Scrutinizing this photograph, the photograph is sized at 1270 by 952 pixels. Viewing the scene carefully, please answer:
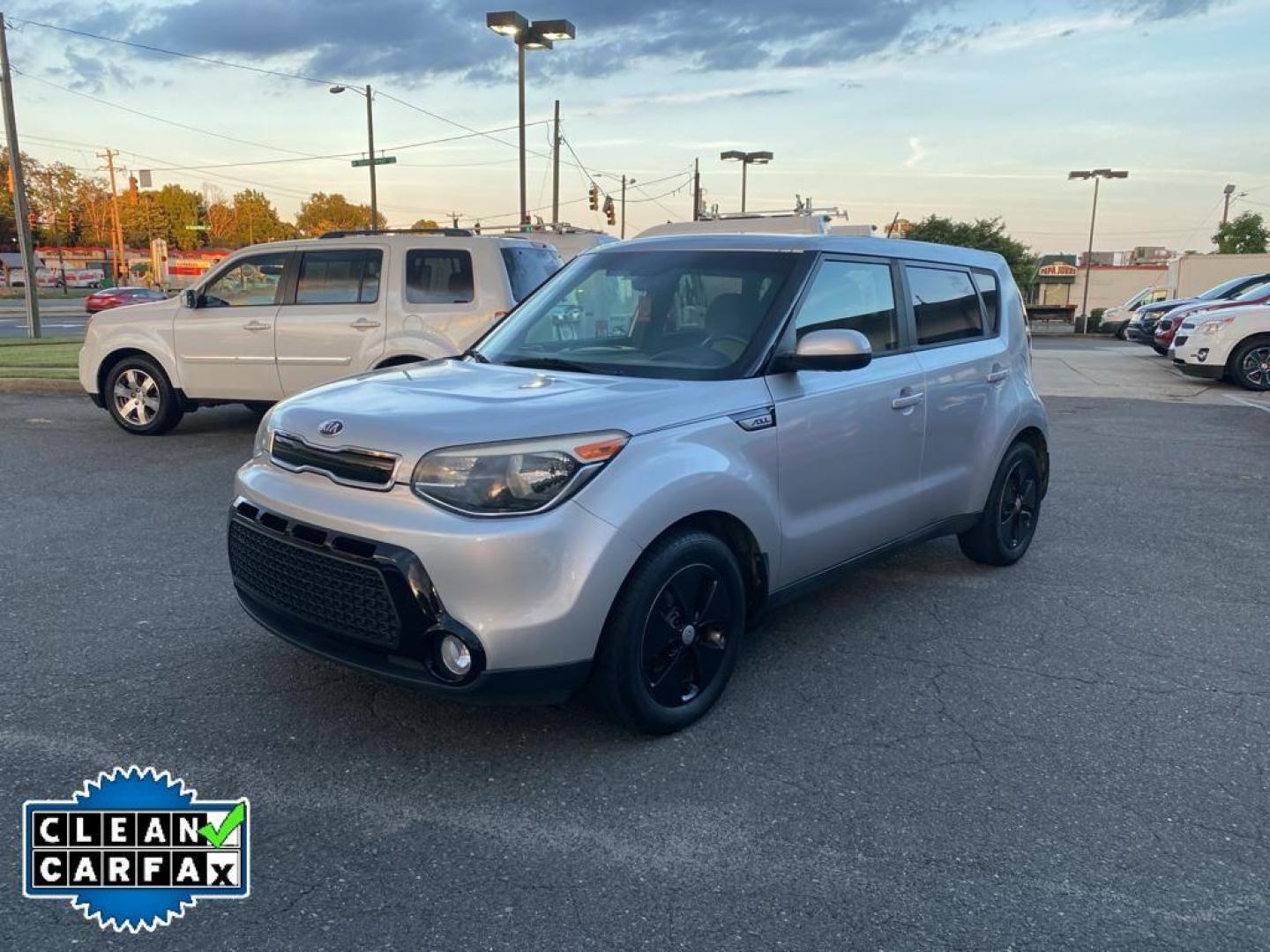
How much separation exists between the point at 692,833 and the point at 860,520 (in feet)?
5.81

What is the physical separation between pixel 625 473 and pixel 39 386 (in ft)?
39.5

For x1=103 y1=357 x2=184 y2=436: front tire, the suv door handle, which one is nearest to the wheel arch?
the suv door handle

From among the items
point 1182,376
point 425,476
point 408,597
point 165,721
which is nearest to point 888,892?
point 408,597

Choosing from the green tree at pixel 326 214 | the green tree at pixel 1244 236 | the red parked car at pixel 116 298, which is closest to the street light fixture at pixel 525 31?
the red parked car at pixel 116 298

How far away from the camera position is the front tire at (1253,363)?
1480cm

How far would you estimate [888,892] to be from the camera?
2.62m

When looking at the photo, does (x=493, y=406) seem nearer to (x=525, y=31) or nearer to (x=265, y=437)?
(x=265, y=437)

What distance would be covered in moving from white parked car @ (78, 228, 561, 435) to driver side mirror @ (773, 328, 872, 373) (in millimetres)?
4977

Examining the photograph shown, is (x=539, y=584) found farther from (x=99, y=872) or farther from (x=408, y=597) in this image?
(x=99, y=872)

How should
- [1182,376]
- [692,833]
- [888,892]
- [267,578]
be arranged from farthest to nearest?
[1182,376] < [267,578] < [692,833] < [888,892]

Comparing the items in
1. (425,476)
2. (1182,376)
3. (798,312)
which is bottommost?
(1182,376)

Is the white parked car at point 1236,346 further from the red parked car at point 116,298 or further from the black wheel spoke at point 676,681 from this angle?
the red parked car at point 116,298

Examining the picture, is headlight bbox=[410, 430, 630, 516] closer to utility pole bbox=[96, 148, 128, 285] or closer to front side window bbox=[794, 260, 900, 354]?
front side window bbox=[794, 260, 900, 354]

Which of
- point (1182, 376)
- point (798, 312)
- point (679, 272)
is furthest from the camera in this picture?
point (1182, 376)
